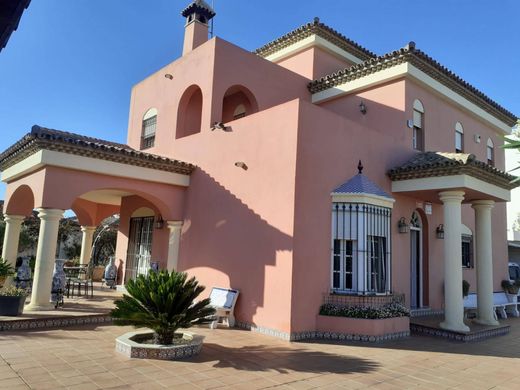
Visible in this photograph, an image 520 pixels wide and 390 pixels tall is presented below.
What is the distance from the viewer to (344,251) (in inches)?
380

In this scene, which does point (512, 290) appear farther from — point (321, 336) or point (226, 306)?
point (226, 306)

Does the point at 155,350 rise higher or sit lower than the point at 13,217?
lower

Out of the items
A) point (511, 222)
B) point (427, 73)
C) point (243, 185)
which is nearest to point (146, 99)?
point (243, 185)

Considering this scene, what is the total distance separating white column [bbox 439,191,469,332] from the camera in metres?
9.90

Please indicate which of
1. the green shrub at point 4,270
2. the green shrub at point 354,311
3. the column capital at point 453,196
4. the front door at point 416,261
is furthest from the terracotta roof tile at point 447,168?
the green shrub at point 4,270

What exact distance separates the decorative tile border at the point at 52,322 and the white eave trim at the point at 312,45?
38.1 feet

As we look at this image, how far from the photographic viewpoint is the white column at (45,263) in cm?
949

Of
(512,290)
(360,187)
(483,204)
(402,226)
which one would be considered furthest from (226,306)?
(512,290)

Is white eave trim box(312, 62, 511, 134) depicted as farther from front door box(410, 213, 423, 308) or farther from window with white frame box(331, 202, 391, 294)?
window with white frame box(331, 202, 391, 294)

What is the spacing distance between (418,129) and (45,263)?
1122 cm

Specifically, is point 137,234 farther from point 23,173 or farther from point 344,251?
point 344,251

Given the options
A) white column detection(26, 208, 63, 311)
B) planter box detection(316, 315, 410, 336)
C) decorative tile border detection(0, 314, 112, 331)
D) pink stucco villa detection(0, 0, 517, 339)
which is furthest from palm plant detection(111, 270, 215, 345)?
white column detection(26, 208, 63, 311)

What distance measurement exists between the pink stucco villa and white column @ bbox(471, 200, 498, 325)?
0.04 metres

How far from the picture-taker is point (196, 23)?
49.2 feet
